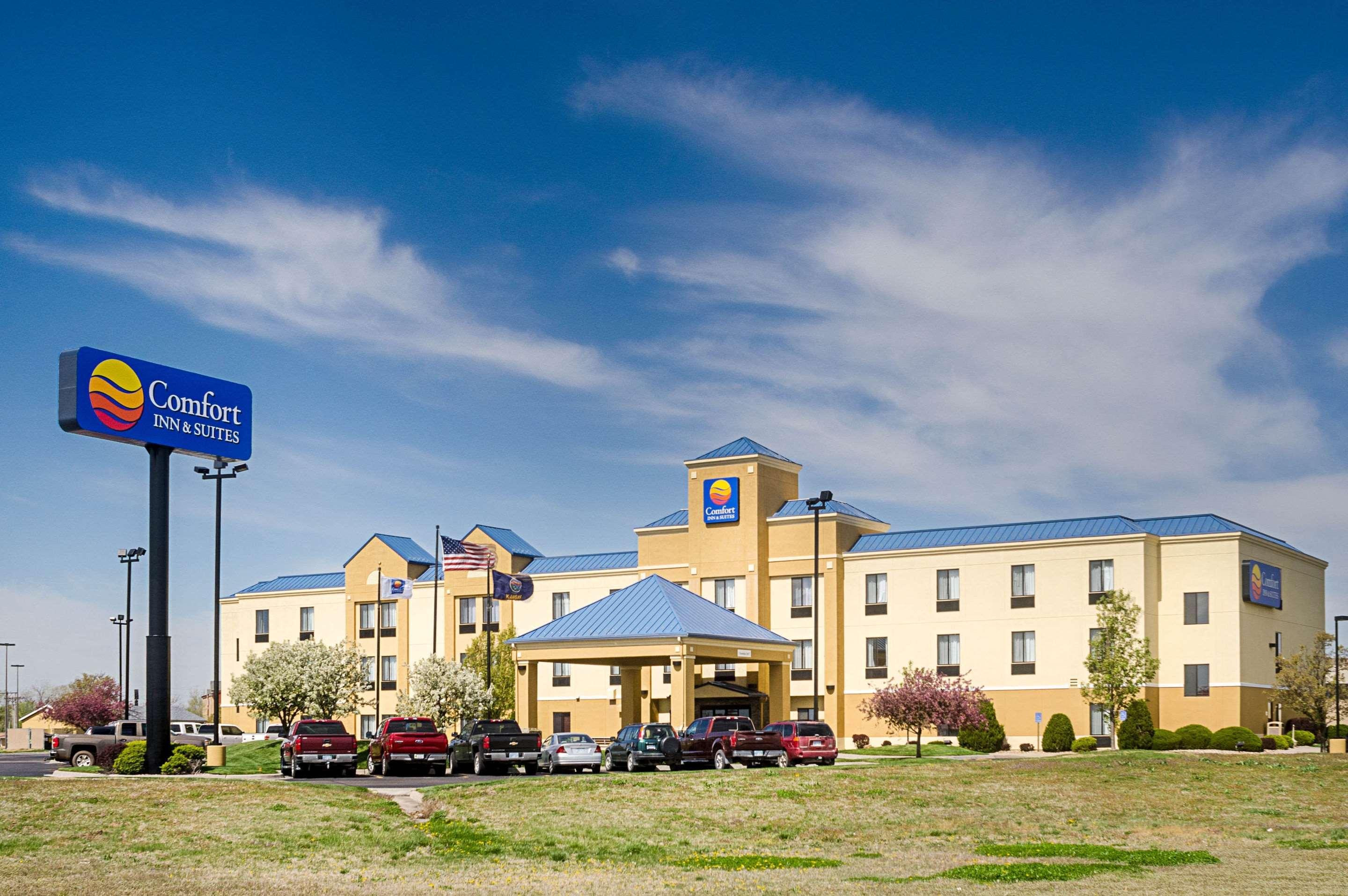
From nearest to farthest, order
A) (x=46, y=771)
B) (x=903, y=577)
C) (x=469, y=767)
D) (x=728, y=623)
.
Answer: (x=469, y=767)
(x=46, y=771)
(x=728, y=623)
(x=903, y=577)

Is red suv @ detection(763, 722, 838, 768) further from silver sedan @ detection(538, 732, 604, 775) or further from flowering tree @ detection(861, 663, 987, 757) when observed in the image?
silver sedan @ detection(538, 732, 604, 775)

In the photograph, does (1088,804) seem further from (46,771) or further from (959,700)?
(46,771)

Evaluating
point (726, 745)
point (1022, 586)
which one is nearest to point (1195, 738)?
point (1022, 586)

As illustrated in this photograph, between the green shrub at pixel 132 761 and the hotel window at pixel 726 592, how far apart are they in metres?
37.4

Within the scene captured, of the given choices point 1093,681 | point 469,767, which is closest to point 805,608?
point 1093,681

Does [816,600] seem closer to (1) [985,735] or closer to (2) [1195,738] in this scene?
(1) [985,735]

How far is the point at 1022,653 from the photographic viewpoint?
69.8 m

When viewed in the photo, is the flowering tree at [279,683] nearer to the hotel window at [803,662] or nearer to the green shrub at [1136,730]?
the hotel window at [803,662]

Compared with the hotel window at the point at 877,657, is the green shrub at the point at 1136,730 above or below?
below

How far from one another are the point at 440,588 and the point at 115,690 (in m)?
44.8

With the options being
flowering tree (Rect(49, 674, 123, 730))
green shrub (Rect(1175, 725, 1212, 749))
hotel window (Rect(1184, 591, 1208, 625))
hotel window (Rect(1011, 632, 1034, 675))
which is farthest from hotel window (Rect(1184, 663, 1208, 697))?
flowering tree (Rect(49, 674, 123, 730))

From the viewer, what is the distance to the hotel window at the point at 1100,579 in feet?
222

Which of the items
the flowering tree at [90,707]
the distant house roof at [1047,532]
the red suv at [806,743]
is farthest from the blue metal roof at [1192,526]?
the flowering tree at [90,707]

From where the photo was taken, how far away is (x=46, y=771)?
52.4 meters
